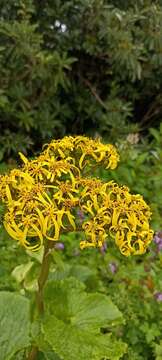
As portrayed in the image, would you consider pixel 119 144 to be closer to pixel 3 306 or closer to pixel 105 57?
pixel 105 57

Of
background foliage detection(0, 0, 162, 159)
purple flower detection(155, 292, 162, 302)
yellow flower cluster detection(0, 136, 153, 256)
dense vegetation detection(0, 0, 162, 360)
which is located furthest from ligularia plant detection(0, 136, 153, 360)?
background foliage detection(0, 0, 162, 159)

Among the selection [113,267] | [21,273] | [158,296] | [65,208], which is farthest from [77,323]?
[113,267]

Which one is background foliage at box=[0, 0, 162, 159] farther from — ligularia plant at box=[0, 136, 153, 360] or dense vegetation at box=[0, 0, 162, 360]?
ligularia plant at box=[0, 136, 153, 360]

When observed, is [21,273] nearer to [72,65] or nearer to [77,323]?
[77,323]

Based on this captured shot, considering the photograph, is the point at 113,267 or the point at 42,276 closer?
the point at 42,276

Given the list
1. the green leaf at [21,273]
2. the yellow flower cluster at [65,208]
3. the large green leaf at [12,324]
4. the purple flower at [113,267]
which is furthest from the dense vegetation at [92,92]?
the yellow flower cluster at [65,208]

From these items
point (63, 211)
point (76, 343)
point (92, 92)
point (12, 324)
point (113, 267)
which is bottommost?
point (76, 343)
